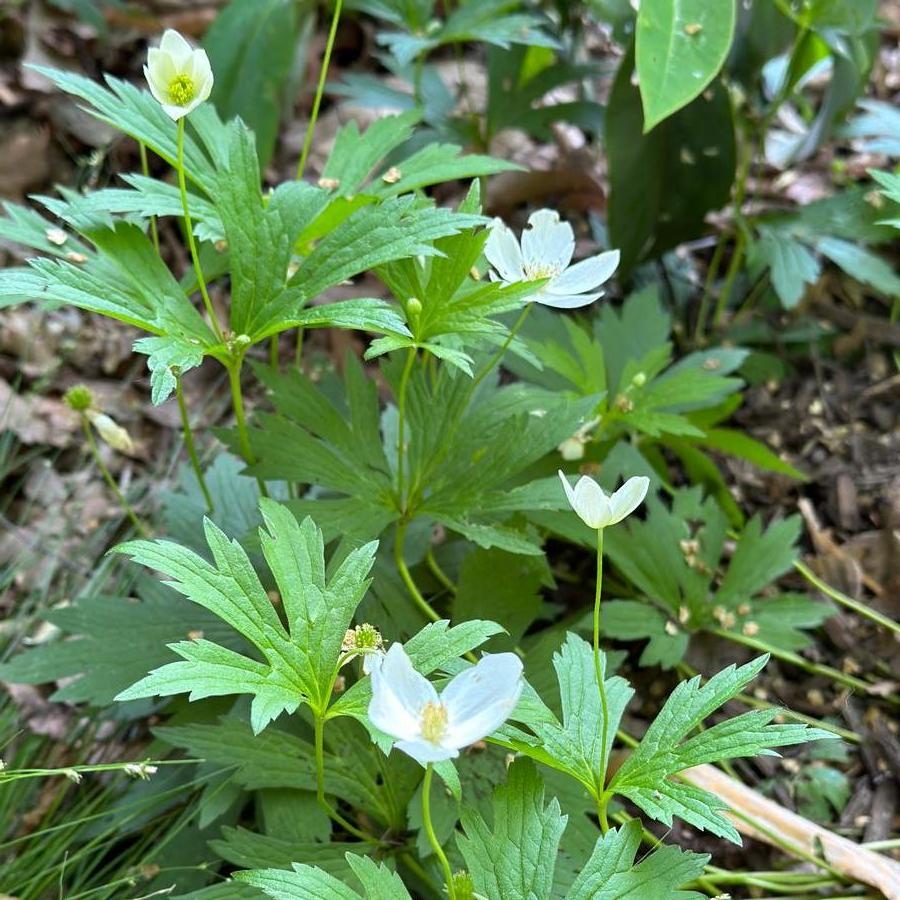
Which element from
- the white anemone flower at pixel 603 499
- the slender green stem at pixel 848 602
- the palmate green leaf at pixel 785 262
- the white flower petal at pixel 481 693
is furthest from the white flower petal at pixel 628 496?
the palmate green leaf at pixel 785 262

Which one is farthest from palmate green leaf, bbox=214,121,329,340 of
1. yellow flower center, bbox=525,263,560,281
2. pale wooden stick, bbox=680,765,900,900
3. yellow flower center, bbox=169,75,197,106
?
pale wooden stick, bbox=680,765,900,900

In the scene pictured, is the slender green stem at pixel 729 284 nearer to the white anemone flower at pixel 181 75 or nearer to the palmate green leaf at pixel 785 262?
the palmate green leaf at pixel 785 262

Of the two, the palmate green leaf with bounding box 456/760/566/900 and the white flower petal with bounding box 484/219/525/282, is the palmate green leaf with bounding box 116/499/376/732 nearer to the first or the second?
the palmate green leaf with bounding box 456/760/566/900

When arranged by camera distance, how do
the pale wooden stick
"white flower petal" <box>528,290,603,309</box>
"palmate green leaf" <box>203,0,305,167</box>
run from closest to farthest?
"white flower petal" <box>528,290,603,309</box> → the pale wooden stick → "palmate green leaf" <box>203,0,305,167</box>

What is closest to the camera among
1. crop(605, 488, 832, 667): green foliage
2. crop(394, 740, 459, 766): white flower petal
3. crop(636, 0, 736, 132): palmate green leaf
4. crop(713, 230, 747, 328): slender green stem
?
crop(394, 740, 459, 766): white flower petal

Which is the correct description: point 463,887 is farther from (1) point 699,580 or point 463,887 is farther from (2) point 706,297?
(2) point 706,297

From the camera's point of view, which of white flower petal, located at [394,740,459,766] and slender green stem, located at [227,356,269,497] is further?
slender green stem, located at [227,356,269,497]
